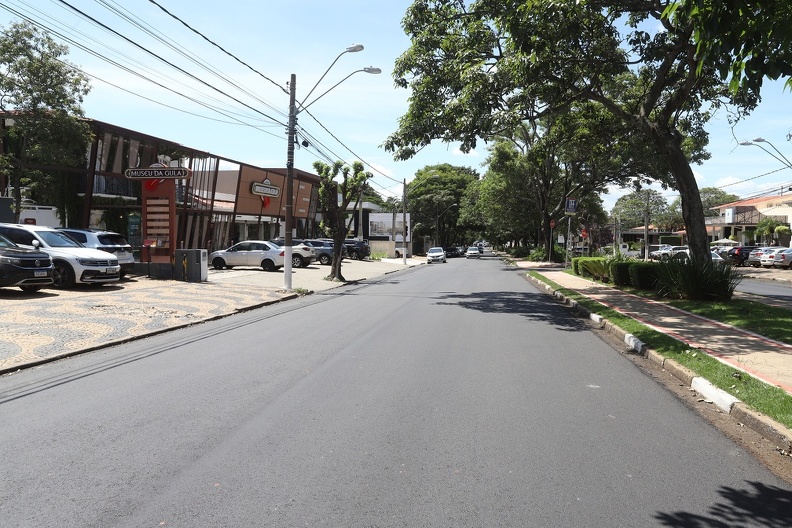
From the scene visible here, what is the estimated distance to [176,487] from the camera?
13.1 feet

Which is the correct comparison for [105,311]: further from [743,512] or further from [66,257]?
[743,512]

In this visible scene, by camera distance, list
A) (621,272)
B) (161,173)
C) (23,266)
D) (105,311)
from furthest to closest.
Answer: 1. (161,173)
2. (621,272)
3. (23,266)
4. (105,311)

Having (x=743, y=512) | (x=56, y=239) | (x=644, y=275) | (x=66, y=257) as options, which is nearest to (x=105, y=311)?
(x=66, y=257)

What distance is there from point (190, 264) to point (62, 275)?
492 centimetres

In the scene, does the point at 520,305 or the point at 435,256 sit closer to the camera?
the point at 520,305

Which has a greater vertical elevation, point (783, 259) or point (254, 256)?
point (783, 259)

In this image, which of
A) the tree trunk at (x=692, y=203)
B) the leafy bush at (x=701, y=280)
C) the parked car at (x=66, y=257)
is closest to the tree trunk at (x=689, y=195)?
the tree trunk at (x=692, y=203)

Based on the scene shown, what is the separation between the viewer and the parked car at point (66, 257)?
16.2 metres

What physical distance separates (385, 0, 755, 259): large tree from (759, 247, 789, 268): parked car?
2457 cm

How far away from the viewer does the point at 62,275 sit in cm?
1644

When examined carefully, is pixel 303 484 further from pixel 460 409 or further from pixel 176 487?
pixel 460 409

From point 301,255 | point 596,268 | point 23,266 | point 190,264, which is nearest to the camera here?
point 23,266

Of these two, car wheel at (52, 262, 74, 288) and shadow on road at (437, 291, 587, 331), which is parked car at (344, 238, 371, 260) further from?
car wheel at (52, 262, 74, 288)

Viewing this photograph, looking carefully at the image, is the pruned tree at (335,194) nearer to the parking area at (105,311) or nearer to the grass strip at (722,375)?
the parking area at (105,311)
